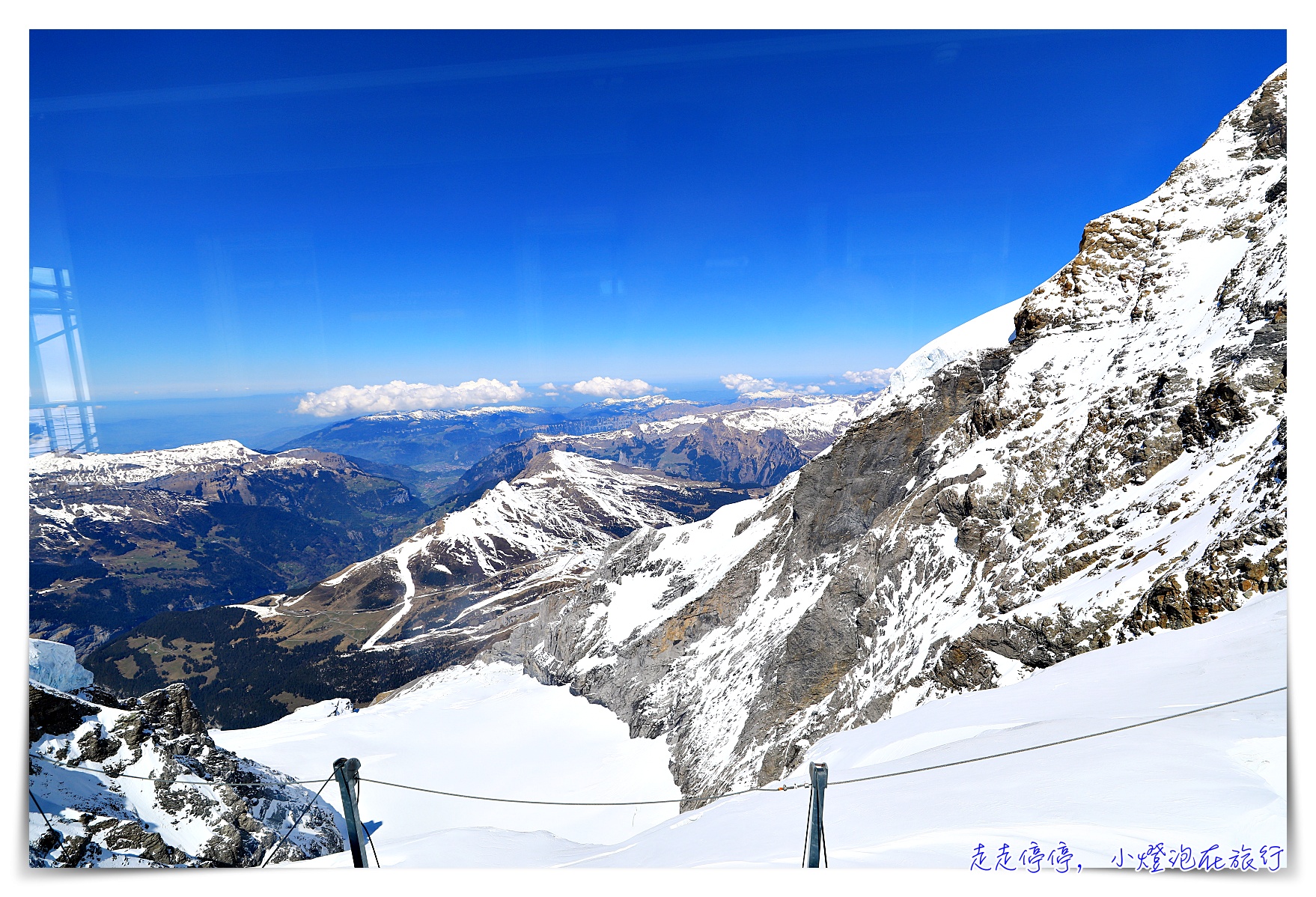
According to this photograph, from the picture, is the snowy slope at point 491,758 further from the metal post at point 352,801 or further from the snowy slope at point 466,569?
the snowy slope at point 466,569

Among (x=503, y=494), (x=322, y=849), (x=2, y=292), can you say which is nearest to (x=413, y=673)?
(x=322, y=849)

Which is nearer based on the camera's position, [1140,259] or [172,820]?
[172,820]

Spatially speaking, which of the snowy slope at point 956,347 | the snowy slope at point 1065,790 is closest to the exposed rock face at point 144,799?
the snowy slope at point 1065,790

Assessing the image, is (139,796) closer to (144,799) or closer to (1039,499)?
(144,799)

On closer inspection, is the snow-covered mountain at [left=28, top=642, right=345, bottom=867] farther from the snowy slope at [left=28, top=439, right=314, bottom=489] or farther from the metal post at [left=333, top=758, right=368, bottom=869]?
the snowy slope at [left=28, top=439, right=314, bottom=489]

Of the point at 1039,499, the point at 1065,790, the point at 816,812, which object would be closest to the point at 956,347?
the point at 1039,499
